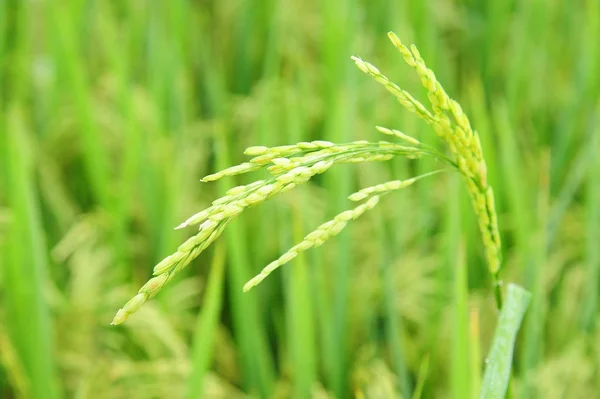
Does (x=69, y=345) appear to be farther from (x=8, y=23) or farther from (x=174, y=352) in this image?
(x=8, y=23)

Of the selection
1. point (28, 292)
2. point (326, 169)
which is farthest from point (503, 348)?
point (28, 292)

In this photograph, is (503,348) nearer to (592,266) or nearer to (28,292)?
(592,266)

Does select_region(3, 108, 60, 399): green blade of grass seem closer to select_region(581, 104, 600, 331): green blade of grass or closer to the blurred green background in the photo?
the blurred green background

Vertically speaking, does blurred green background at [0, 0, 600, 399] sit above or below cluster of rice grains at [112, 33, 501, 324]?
below

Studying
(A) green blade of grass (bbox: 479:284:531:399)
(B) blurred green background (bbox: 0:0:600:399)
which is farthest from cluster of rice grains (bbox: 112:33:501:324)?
(B) blurred green background (bbox: 0:0:600:399)

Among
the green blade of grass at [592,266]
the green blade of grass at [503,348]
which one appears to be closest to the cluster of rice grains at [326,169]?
the green blade of grass at [503,348]

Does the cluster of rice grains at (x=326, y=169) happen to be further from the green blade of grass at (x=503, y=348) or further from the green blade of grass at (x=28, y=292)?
the green blade of grass at (x=28, y=292)
